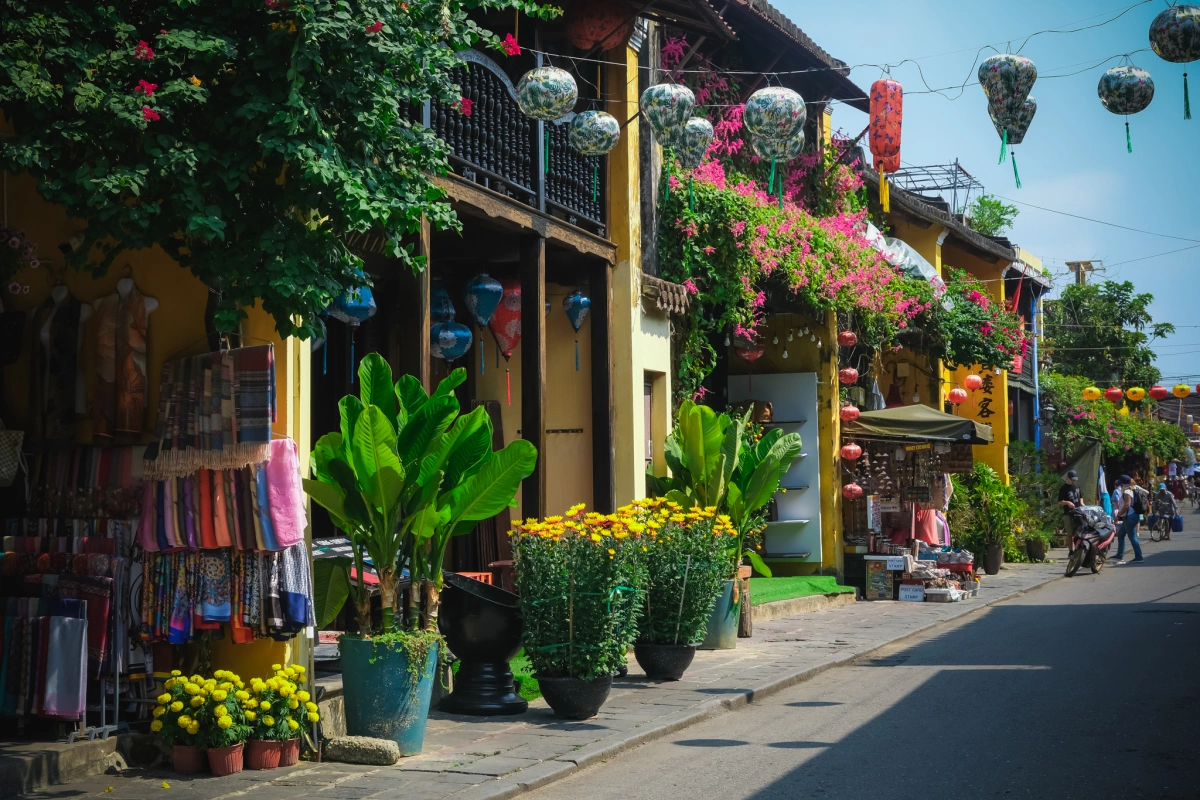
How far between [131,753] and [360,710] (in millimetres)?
1314

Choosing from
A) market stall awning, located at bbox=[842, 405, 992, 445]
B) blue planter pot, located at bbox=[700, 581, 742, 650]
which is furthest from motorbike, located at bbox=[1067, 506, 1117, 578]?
blue planter pot, located at bbox=[700, 581, 742, 650]

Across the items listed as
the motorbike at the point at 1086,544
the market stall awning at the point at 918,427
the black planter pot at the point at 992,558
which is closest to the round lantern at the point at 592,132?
the market stall awning at the point at 918,427

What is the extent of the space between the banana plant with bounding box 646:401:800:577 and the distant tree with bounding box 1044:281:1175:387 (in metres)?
30.2

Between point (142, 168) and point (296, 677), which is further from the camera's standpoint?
point (296, 677)

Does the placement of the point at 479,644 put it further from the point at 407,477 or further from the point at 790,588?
the point at 790,588

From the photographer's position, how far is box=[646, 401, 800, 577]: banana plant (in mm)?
12984

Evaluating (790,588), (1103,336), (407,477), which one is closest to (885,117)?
(790,588)

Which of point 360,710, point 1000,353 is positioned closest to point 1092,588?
point 1000,353

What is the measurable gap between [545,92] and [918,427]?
11150 mm

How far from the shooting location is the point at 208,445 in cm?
715

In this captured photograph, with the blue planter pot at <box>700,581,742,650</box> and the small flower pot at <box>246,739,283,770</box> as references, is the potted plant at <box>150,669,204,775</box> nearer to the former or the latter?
the small flower pot at <box>246,739,283,770</box>

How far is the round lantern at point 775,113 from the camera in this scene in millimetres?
10992

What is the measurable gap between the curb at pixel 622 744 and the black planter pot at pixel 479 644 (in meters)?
1.19

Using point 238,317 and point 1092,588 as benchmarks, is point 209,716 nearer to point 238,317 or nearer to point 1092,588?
point 238,317
